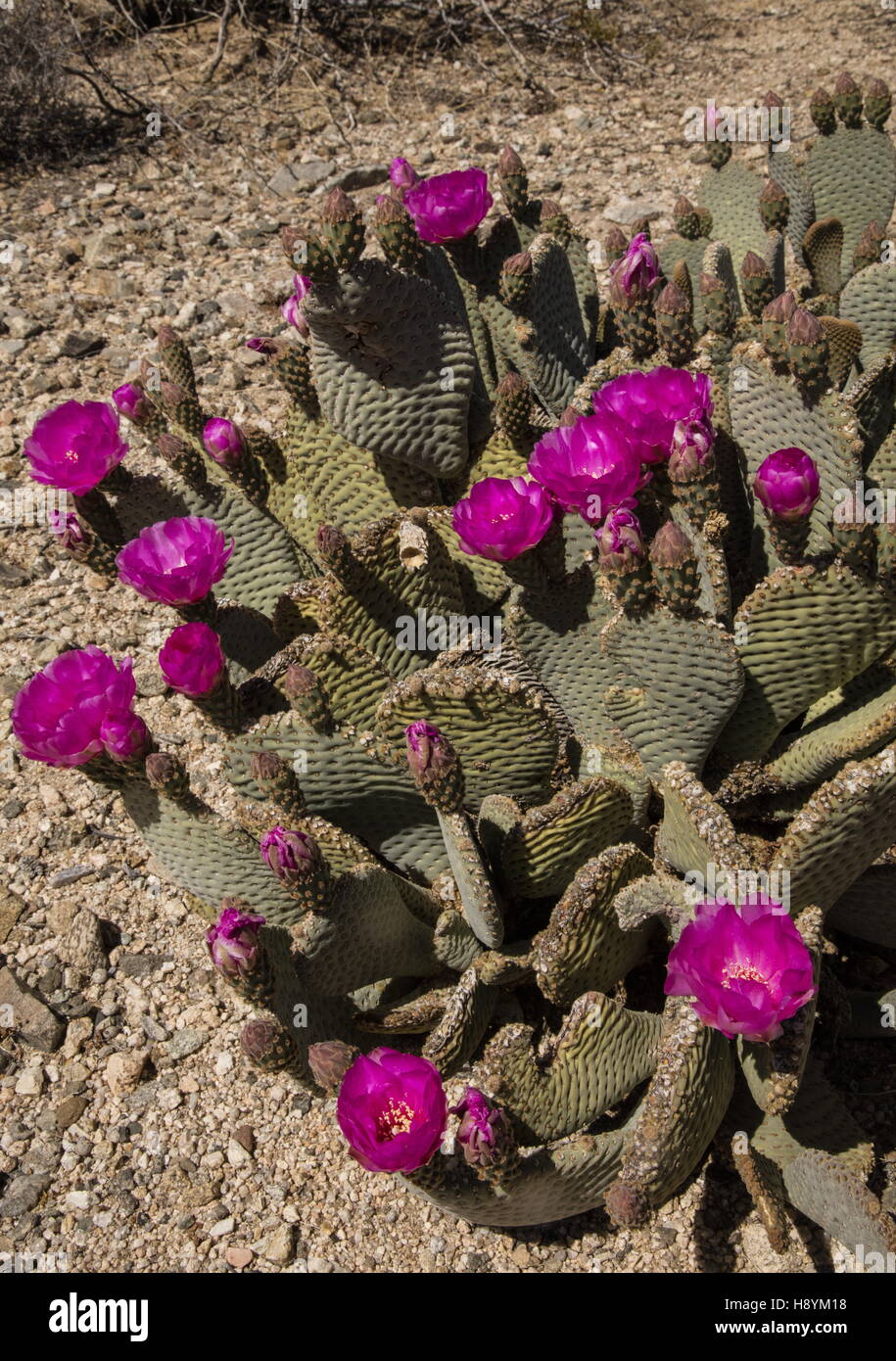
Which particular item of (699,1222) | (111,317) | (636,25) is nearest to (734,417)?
Answer: (699,1222)

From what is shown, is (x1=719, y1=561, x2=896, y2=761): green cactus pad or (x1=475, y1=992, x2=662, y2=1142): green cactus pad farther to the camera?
(x1=719, y1=561, x2=896, y2=761): green cactus pad

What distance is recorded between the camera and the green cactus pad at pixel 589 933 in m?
1.93

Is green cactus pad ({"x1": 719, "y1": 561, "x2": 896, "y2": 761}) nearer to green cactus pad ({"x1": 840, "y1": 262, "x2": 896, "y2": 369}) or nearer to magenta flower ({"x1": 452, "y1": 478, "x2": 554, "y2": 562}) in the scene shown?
magenta flower ({"x1": 452, "y1": 478, "x2": 554, "y2": 562})

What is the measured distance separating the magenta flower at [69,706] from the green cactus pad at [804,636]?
1.11 meters

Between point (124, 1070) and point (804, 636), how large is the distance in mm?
1684

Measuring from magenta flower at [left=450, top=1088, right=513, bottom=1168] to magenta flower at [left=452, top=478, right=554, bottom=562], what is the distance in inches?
34.8

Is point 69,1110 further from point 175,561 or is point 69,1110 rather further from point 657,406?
point 657,406

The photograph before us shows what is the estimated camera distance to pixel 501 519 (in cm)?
196

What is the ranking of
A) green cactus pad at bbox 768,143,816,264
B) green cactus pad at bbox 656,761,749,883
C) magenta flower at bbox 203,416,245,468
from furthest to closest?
green cactus pad at bbox 768,143,816,264 → magenta flower at bbox 203,416,245,468 → green cactus pad at bbox 656,761,749,883

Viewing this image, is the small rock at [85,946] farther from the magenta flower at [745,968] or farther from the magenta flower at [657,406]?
the magenta flower at [657,406]

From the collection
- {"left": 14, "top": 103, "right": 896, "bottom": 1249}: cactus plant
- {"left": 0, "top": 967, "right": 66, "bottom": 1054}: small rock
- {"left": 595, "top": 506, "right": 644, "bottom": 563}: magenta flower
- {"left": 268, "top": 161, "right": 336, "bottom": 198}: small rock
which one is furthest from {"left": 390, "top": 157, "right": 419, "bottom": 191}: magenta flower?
{"left": 268, "top": 161, "right": 336, "bottom": 198}: small rock

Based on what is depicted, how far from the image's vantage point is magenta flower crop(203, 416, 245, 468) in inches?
91.2

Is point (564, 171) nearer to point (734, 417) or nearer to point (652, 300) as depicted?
point (652, 300)

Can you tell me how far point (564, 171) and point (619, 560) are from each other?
387cm
